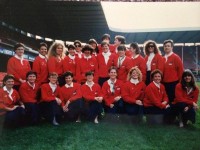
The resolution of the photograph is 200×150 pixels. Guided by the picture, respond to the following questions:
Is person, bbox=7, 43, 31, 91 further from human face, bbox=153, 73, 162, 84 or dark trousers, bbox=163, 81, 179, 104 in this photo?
dark trousers, bbox=163, 81, 179, 104

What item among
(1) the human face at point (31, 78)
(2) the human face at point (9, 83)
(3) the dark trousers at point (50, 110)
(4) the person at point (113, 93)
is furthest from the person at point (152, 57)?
(2) the human face at point (9, 83)

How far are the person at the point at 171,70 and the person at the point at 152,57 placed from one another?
0.07 m

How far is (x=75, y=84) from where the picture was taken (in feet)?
10.5

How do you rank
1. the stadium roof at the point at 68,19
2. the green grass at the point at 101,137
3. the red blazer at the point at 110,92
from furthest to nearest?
the stadium roof at the point at 68,19 → the red blazer at the point at 110,92 → the green grass at the point at 101,137

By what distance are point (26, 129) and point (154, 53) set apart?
5.58 feet

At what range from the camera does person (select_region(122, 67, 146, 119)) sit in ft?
9.91

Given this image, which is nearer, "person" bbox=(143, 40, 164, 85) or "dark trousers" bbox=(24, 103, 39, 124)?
"dark trousers" bbox=(24, 103, 39, 124)

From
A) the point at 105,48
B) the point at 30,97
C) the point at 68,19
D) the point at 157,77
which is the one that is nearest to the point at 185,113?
the point at 157,77

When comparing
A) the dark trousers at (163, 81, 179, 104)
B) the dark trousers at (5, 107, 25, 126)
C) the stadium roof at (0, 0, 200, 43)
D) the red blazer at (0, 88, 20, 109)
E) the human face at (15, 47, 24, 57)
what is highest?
the stadium roof at (0, 0, 200, 43)

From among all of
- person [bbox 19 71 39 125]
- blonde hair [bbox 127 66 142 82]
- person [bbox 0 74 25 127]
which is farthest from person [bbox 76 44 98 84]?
person [bbox 0 74 25 127]

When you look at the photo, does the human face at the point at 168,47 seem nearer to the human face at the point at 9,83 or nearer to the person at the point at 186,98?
the person at the point at 186,98

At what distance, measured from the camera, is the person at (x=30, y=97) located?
2.95 m

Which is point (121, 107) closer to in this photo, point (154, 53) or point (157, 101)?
point (157, 101)

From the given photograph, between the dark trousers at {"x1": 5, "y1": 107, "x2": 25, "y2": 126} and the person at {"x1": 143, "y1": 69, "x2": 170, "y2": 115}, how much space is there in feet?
4.59
